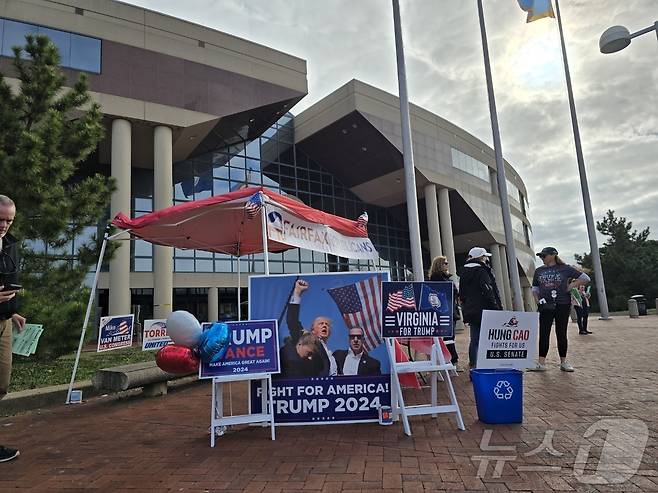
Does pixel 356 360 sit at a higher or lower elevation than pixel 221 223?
lower

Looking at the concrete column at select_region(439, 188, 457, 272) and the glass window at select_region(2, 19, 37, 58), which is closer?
the glass window at select_region(2, 19, 37, 58)

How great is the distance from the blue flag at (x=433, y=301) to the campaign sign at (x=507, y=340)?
0.41 m

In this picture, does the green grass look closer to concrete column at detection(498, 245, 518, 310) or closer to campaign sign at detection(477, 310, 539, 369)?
campaign sign at detection(477, 310, 539, 369)

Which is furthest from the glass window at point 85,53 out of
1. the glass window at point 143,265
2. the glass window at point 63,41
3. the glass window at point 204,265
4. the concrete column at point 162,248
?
the glass window at point 204,265

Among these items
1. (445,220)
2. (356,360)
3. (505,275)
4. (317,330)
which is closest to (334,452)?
(356,360)

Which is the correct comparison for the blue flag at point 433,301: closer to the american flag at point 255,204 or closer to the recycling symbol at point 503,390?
the recycling symbol at point 503,390

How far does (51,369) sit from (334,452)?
740cm

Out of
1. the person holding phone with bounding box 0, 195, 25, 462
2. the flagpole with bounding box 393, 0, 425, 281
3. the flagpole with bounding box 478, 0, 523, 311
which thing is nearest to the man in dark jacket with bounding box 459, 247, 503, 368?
the flagpole with bounding box 393, 0, 425, 281

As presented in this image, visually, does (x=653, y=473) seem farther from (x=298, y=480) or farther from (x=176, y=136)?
(x=176, y=136)

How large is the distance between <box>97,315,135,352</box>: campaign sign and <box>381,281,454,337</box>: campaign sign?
6.69m

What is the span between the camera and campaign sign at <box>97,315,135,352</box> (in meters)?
8.81

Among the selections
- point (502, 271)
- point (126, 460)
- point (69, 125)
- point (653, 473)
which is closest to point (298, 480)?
point (126, 460)

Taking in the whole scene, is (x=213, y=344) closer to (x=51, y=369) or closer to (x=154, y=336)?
(x=154, y=336)

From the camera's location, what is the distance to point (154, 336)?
9094 mm
